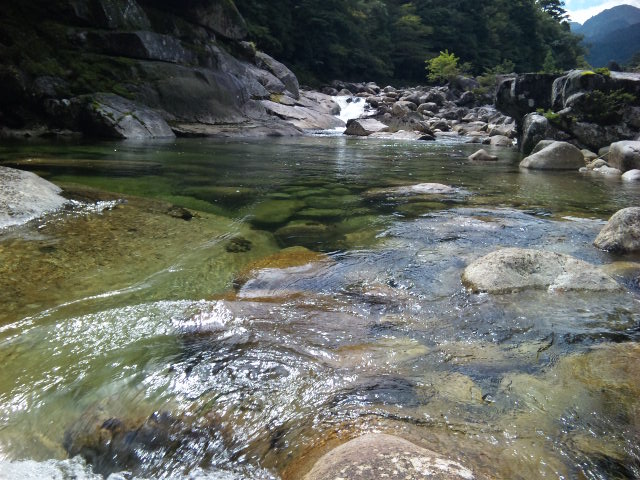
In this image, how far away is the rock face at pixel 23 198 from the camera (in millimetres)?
4129

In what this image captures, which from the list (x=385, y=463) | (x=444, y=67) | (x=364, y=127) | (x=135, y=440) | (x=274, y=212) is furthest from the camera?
(x=444, y=67)

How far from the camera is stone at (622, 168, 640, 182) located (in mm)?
8898

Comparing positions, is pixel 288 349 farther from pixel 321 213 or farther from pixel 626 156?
pixel 626 156

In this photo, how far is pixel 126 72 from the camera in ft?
52.9

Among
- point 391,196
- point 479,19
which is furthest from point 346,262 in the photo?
point 479,19

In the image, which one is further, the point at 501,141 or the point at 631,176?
the point at 501,141

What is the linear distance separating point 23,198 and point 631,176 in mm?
Result: 10301

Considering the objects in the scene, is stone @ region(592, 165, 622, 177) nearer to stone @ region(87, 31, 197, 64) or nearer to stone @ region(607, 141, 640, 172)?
stone @ region(607, 141, 640, 172)

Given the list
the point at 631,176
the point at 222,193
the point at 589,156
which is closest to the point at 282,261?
the point at 222,193

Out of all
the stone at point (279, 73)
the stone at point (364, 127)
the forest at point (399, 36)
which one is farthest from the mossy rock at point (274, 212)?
the forest at point (399, 36)

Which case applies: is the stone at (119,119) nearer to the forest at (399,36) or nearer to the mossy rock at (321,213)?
the mossy rock at (321,213)

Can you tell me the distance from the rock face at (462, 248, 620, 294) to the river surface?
11 cm

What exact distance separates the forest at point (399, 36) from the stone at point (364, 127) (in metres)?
13.5

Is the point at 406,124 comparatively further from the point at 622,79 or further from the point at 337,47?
the point at 337,47
